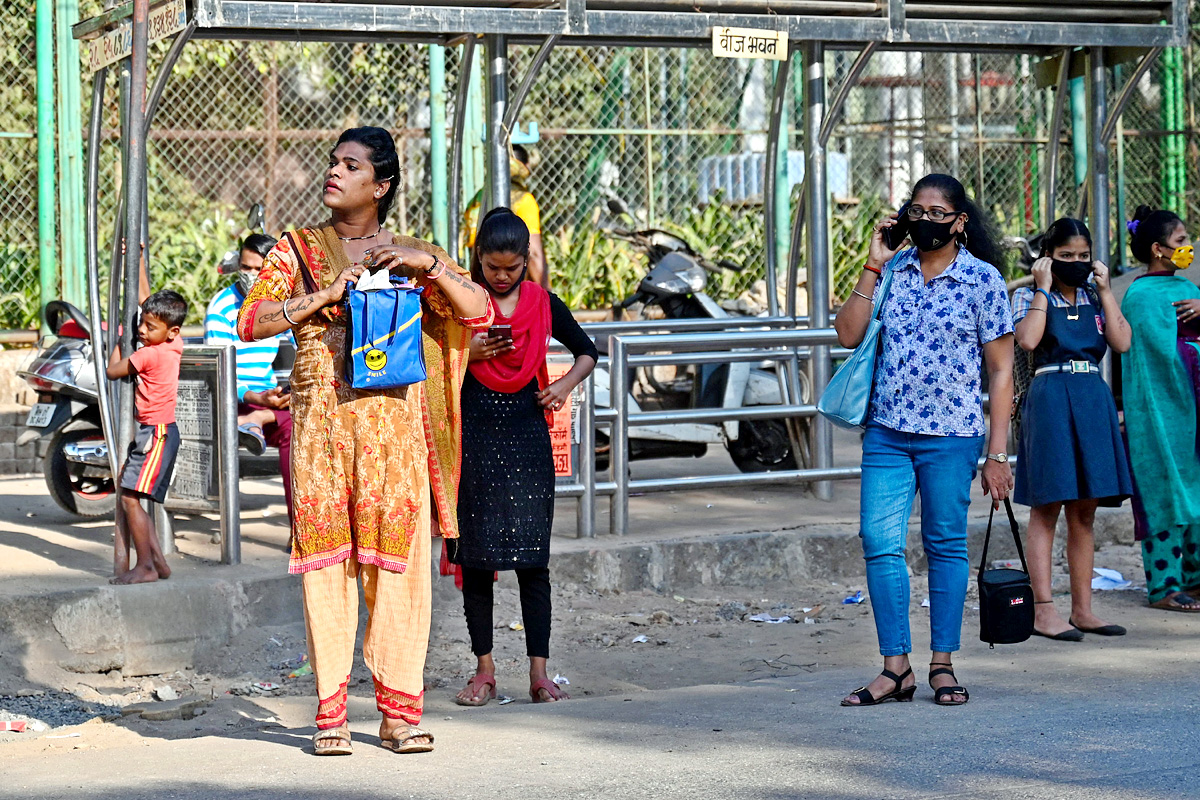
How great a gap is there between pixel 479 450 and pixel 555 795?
1.58 metres

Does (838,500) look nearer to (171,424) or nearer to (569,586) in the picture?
(569,586)

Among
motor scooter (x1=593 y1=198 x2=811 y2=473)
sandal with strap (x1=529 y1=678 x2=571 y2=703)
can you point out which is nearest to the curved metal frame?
motor scooter (x1=593 y1=198 x2=811 y2=473)

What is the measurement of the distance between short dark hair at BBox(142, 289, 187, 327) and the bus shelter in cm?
12

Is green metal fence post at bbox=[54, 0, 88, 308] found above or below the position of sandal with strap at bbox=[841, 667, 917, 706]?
above

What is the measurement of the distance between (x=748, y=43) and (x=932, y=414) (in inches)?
136

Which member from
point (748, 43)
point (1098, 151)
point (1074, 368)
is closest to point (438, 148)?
point (748, 43)

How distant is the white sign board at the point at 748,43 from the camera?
311 inches

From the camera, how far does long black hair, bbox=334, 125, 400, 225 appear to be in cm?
455

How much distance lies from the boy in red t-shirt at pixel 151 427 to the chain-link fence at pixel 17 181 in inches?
218

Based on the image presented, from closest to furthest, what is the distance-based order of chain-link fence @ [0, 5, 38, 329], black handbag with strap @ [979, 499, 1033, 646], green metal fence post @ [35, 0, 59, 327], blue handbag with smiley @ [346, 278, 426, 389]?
blue handbag with smiley @ [346, 278, 426, 389] → black handbag with strap @ [979, 499, 1033, 646] → green metal fence post @ [35, 0, 59, 327] → chain-link fence @ [0, 5, 38, 329]

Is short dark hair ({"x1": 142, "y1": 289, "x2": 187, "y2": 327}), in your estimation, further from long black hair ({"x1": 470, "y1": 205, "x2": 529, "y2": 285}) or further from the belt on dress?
the belt on dress

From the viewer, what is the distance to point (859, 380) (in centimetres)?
512

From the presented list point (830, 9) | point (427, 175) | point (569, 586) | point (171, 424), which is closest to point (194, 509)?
point (171, 424)

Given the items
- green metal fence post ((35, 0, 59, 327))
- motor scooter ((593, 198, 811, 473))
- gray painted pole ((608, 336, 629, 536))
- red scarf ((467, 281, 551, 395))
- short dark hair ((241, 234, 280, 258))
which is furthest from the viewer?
green metal fence post ((35, 0, 59, 327))
